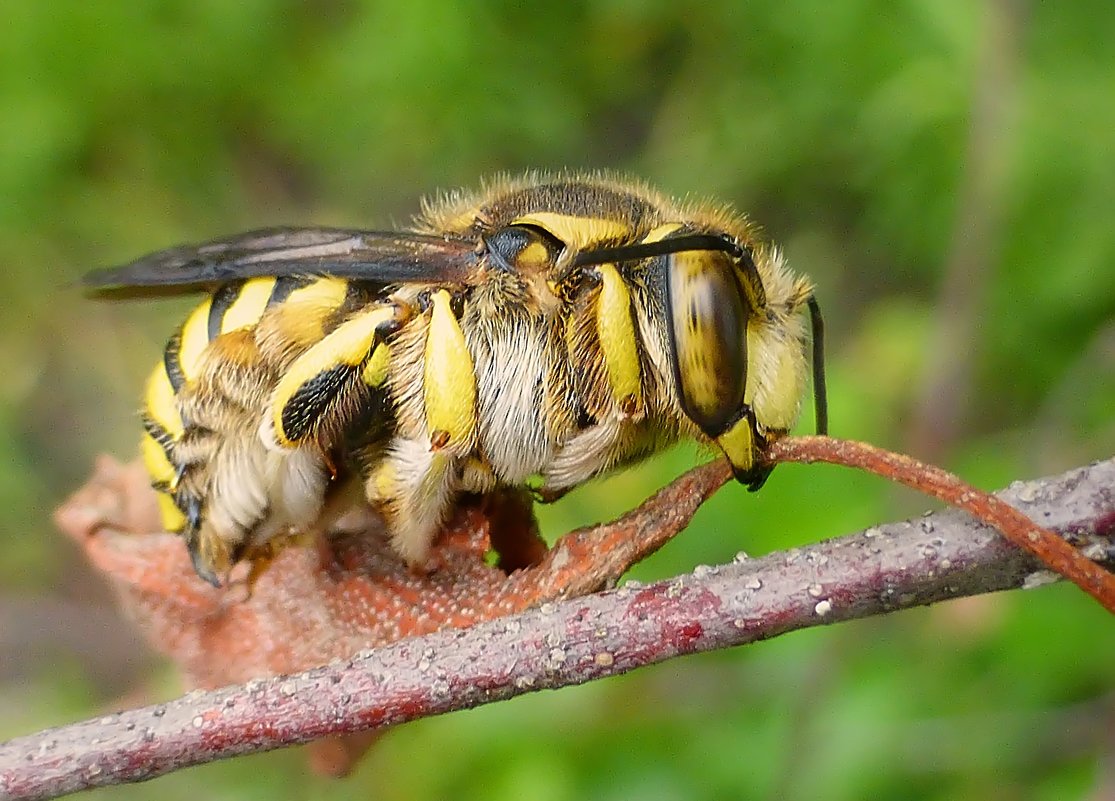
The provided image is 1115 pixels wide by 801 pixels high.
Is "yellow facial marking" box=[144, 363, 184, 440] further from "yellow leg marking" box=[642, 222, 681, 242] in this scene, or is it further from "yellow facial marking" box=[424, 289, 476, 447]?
"yellow leg marking" box=[642, 222, 681, 242]

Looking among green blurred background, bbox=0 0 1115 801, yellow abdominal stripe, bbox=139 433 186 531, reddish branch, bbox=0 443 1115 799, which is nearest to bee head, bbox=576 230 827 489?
reddish branch, bbox=0 443 1115 799

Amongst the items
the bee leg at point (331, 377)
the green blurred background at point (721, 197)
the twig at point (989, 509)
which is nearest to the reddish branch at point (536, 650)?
the twig at point (989, 509)

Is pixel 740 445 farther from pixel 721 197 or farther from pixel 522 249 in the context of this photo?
pixel 721 197

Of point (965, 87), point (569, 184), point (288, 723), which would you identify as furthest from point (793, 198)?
point (288, 723)

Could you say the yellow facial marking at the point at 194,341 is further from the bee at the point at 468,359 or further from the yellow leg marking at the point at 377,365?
the yellow leg marking at the point at 377,365

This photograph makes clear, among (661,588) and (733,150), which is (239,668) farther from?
(733,150)

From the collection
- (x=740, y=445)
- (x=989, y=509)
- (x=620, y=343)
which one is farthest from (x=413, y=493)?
(x=989, y=509)

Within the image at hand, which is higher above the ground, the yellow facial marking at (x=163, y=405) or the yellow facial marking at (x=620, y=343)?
the yellow facial marking at (x=620, y=343)
